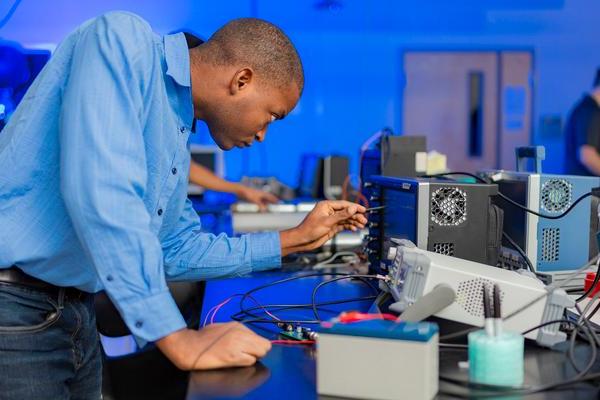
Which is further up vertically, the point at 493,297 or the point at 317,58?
the point at 317,58

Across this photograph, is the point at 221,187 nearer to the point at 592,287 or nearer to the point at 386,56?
the point at 592,287

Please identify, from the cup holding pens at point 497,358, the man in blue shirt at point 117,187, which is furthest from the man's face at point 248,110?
the cup holding pens at point 497,358

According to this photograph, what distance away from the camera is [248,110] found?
1.47m

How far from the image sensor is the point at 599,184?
206 centimetres

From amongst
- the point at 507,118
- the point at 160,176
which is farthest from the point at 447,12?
the point at 160,176

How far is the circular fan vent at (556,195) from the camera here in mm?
1935

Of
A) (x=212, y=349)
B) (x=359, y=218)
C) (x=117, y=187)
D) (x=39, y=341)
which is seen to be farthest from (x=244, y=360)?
(x=359, y=218)

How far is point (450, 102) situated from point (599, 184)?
4.41 m

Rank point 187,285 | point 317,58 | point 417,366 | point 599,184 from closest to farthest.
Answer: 1. point 417,366
2. point 599,184
3. point 187,285
4. point 317,58

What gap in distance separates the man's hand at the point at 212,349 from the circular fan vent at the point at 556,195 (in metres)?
1.02

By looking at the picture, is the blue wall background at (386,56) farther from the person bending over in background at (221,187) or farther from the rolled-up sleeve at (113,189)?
the rolled-up sleeve at (113,189)

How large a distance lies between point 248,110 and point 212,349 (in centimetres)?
50

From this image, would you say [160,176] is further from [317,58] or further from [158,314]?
[317,58]

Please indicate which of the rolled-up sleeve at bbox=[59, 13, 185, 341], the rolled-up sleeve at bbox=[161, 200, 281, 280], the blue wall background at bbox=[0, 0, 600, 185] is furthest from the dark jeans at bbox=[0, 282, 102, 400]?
the blue wall background at bbox=[0, 0, 600, 185]
